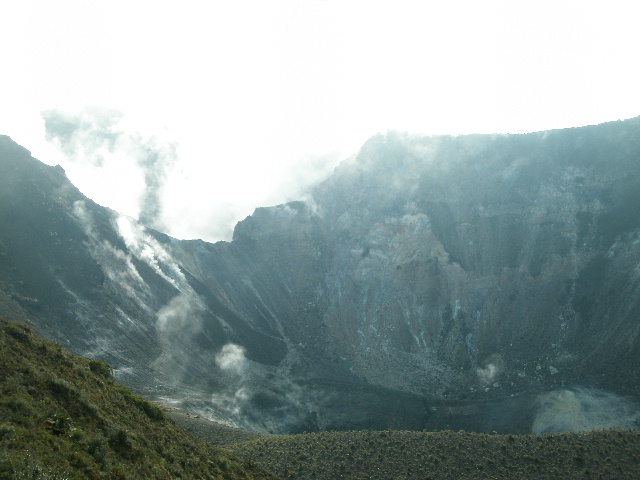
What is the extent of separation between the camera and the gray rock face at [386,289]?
6756cm

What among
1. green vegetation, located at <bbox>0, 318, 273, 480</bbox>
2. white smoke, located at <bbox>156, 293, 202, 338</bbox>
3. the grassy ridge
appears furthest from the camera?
white smoke, located at <bbox>156, 293, 202, 338</bbox>

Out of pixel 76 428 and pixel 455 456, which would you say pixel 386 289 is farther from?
pixel 76 428

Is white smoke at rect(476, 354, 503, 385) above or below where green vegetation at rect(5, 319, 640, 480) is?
below

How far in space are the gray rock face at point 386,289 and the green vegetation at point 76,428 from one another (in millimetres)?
42995

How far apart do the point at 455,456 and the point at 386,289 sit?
2314 inches

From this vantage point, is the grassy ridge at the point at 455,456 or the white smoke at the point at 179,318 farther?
the white smoke at the point at 179,318

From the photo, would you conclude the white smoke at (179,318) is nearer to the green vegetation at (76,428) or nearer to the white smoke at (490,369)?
the white smoke at (490,369)

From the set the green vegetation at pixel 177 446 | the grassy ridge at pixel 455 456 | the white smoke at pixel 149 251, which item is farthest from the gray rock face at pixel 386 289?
the green vegetation at pixel 177 446

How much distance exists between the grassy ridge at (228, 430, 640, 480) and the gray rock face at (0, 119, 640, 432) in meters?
20.3

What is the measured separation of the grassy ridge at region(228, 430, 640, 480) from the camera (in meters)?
34.7

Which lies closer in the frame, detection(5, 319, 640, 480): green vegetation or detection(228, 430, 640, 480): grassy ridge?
detection(5, 319, 640, 480): green vegetation

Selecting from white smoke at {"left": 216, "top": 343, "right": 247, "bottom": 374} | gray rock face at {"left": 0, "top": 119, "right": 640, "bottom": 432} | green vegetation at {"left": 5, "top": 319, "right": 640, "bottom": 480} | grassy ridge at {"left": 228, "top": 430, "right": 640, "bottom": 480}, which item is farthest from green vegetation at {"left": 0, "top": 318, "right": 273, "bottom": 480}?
white smoke at {"left": 216, "top": 343, "right": 247, "bottom": 374}

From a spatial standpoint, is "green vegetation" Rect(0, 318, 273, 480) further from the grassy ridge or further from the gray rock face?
the gray rock face

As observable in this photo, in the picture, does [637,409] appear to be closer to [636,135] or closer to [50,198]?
[636,135]
